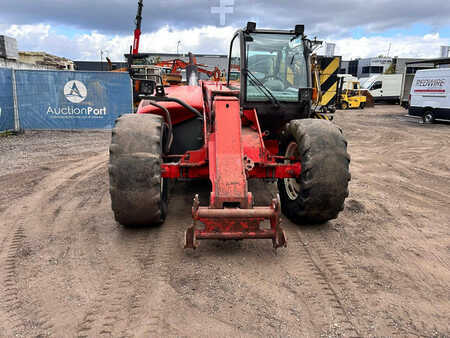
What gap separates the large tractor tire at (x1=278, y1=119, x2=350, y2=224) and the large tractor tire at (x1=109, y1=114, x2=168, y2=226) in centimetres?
168

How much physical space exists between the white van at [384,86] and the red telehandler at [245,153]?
3122 centimetres

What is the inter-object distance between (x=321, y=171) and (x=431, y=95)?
17043 mm

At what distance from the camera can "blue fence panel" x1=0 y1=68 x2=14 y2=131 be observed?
460 inches

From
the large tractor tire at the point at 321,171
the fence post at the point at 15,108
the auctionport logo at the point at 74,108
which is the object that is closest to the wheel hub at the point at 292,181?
the large tractor tire at the point at 321,171

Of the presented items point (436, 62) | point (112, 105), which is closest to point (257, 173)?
point (112, 105)

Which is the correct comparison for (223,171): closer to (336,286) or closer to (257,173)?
(257,173)

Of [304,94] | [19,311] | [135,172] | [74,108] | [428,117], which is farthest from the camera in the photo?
[428,117]

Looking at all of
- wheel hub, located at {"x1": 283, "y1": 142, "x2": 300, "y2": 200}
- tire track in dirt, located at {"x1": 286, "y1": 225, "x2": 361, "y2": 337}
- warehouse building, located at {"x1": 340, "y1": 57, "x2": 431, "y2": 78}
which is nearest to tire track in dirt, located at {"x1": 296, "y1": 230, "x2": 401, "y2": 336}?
tire track in dirt, located at {"x1": 286, "y1": 225, "x2": 361, "y2": 337}

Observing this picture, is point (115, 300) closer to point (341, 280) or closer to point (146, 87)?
point (341, 280)

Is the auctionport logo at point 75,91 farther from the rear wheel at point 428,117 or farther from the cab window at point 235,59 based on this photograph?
the rear wheel at point 428,117

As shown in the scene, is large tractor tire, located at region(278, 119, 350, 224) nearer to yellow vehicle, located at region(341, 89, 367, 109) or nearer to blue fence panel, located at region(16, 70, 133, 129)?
blue fence panel, located at region(16, 70, 133, 129)

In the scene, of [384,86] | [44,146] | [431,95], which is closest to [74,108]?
[44,146]

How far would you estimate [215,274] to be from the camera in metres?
3.54

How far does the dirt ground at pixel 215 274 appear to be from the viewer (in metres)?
2.87
